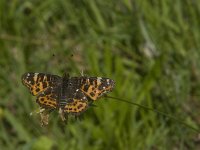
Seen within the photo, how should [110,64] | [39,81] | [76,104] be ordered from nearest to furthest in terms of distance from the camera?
1. [76,104]
2. [39,81]
3. [110,64]

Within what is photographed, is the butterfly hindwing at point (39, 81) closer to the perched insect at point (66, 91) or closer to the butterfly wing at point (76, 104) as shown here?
the perched insect at point (66, 91)

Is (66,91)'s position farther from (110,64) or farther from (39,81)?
(110,64)

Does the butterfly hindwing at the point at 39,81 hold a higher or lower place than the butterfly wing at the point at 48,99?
higher

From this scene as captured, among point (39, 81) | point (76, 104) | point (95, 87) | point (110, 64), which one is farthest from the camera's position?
point (110, 64)

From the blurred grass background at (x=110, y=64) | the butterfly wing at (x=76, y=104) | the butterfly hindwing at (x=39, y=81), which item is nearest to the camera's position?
the butterfly wing at (x=76, y=104)

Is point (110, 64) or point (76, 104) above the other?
point (110, 64)

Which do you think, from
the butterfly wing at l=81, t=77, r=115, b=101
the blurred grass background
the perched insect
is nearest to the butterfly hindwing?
the perched insect

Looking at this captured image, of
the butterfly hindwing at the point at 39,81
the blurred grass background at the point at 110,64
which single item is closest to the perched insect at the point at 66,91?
the butterfly hindwing at the point at 39,81

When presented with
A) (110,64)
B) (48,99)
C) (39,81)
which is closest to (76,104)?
(48,99)
